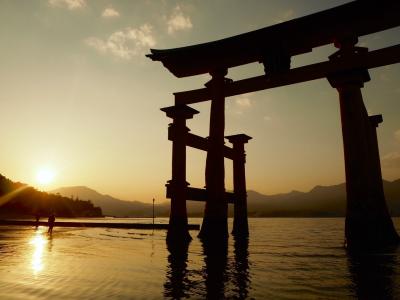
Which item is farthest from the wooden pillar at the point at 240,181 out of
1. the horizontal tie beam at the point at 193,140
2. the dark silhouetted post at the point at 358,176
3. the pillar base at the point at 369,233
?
the pillar base at the point at 369,233

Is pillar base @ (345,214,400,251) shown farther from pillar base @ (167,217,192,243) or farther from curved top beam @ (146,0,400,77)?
pillar base @ (167,217,192,243)

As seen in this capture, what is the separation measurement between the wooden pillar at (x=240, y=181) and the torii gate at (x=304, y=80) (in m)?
4.41

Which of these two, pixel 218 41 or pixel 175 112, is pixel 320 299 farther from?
pixel 175 112

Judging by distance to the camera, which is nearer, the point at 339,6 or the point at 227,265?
the point at 227,265

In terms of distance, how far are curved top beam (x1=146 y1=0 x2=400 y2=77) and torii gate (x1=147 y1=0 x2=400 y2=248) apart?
0.08 ft

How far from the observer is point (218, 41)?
11141 mm

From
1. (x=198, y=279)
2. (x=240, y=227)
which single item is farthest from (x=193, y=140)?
(x=198, y=279)

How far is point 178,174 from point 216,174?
249 cm

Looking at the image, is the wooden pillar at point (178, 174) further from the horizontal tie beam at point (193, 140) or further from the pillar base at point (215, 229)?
the pillar base at point (215, 229)

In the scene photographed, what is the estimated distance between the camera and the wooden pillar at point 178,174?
13062mm

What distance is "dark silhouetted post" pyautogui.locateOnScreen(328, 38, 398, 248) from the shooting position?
843 cm

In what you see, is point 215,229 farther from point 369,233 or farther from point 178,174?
point 369,233

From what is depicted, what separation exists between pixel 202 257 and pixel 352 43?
7.30m

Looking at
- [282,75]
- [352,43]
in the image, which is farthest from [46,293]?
[352,43]
